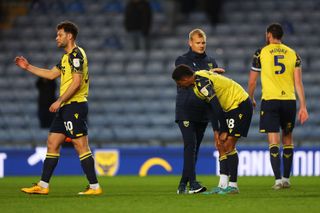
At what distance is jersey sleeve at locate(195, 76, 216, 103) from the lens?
355 inches

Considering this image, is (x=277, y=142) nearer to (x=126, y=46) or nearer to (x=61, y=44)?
(x=61, y=44)

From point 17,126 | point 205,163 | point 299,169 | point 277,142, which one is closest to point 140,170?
point 205,163

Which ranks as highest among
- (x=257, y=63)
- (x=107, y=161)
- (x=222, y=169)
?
(x=257, y=63)

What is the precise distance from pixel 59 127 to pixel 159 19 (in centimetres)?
1146

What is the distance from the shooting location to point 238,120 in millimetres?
9445

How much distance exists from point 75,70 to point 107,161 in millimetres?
6469

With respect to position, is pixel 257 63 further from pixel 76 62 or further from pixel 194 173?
pixel 76 62

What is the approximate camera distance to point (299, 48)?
62.1 ft

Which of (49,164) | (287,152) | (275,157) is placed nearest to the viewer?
(49,164)

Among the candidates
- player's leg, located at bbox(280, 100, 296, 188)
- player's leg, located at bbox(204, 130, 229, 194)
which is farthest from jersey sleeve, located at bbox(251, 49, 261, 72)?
player's leg, located at bbox(204, 130, 229, 194)

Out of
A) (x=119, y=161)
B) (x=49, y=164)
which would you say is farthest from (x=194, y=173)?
(x=119, y=161)

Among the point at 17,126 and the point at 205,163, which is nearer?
the point at 205,163

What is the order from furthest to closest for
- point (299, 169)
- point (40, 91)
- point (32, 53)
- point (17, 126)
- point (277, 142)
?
point (32, 53) < point (17, 126) < point (40, 91) < point (299, 169) < point (277, 142)

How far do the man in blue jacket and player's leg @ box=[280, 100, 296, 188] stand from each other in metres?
1.04
